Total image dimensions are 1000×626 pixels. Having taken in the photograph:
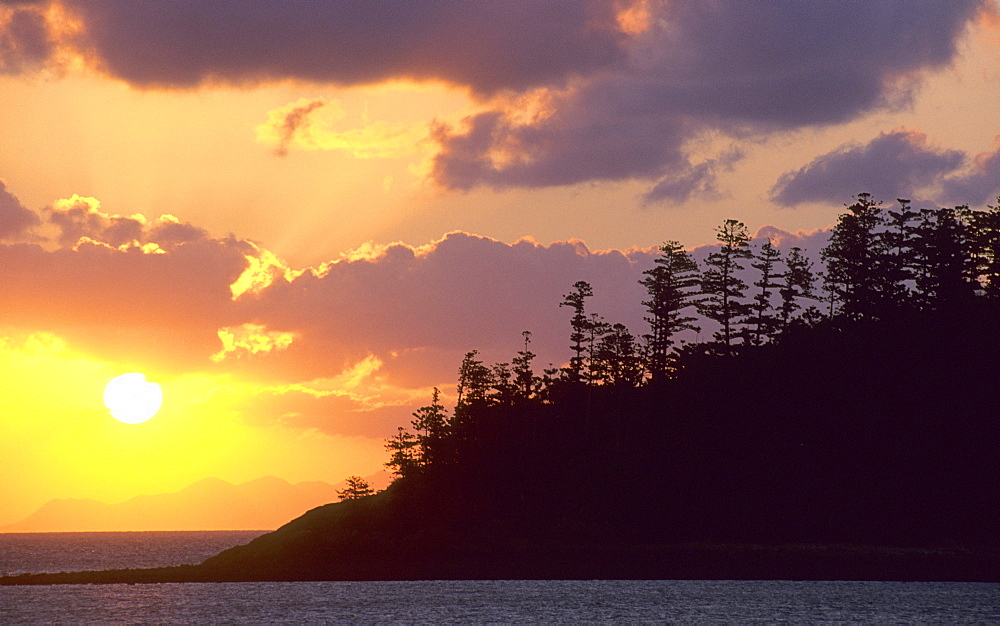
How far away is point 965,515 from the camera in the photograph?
10794 centimetres

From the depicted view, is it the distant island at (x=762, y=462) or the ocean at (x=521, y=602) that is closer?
the ocean at (x=521, y=602)

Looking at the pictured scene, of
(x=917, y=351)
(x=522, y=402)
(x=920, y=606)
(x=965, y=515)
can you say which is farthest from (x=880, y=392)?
(x=522, y=402)

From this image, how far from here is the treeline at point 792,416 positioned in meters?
111

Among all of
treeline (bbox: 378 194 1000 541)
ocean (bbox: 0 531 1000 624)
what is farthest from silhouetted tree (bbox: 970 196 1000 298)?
ocean (bbox: 0 531 1000 624)

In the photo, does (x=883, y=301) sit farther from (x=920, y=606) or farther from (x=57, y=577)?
(x=57, y=577)

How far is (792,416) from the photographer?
11838 cm

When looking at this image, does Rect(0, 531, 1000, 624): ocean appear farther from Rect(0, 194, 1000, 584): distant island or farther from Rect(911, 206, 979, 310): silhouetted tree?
Rect(911, 206, 979, 310): silhouetted tree

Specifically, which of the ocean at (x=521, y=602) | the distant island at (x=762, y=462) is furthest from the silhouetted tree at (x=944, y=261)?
the ocean at (x=521, y=602)

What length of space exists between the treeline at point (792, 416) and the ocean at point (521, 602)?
456 inches

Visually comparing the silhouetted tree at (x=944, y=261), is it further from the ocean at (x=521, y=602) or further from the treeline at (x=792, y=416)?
the ocean at (x=521, y=602)

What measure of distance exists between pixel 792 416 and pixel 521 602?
42.6 meters

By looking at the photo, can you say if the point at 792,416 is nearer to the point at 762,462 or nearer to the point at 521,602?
the point at 762,462

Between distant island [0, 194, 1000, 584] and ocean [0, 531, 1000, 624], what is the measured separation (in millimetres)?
4430

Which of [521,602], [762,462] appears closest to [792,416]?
[762,462]
